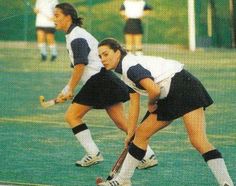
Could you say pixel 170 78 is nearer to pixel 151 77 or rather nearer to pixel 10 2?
pixel 151 77

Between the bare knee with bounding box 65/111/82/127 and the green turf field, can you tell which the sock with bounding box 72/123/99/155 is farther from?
the green turf field

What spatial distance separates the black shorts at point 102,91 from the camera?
29.6 ft

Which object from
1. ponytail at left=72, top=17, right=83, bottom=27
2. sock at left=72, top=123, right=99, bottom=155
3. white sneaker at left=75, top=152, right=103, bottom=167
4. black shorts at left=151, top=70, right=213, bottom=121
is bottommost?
white sneaker at left=75, top=152, right=103, bottom=167

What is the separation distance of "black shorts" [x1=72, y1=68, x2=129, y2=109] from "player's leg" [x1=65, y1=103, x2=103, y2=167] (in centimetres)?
9

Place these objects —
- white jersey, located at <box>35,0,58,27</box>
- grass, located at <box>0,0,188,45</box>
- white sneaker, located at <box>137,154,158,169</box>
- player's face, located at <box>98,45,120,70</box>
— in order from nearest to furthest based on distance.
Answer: player's face, located at <box>98,45,120,70</box>
white sneaker, located at <box>137,154,158,169</box>
white jersey, located at <box>35,0,58,27</box>
grass, located at <box>0,0,188,45</box>

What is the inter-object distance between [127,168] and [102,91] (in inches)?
57.8

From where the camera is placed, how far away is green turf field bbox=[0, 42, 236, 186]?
8492 mm

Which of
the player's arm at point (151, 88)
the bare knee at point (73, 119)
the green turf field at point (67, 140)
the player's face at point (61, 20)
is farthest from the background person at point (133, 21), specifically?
the player's arm at point (151, 88)

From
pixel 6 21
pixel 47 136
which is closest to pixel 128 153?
pixel 47 136

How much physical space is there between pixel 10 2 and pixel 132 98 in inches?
859

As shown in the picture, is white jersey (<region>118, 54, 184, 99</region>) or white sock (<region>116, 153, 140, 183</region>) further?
white sock (<region>116, 153, 140, 183</region>)

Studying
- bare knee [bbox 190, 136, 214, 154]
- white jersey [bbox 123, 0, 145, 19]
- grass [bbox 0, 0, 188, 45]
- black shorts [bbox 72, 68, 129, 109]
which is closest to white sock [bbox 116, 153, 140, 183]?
bare knee [bbox 190, 136, 214, 154]

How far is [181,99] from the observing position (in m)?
7.56

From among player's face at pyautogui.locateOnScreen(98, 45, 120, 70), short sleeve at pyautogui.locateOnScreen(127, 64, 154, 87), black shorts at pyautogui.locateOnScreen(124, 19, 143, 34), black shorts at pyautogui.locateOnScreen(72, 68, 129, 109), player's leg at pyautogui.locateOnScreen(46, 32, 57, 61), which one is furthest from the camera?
black shorts at pyautogui.locateOnScreen(124, 19, 143, 34)
